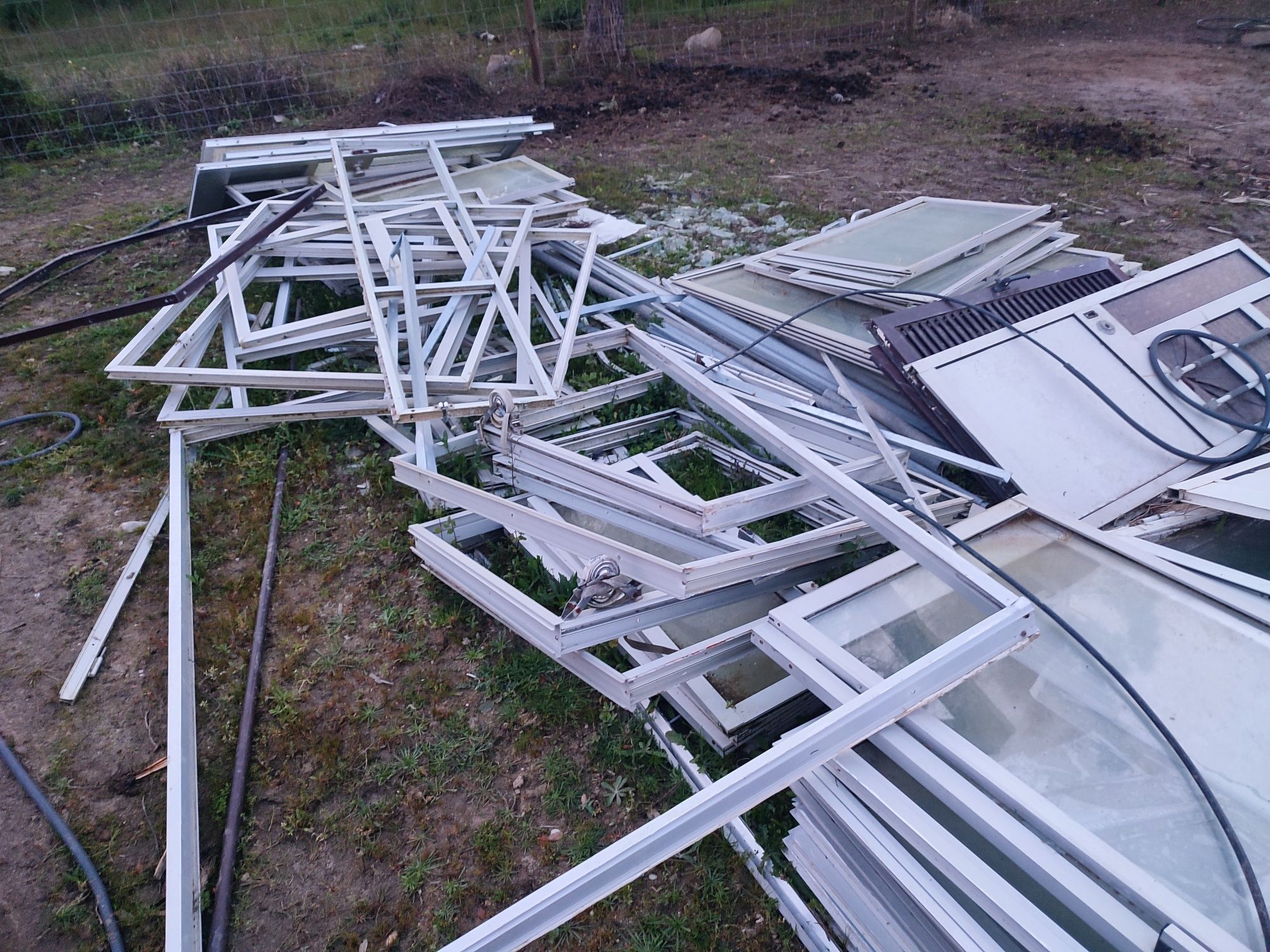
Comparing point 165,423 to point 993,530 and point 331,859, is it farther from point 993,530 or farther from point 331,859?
point 993,530

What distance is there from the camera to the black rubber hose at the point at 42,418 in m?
3.97

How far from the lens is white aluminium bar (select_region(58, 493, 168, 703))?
2895mm

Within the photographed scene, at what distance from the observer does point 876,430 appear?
3.19m

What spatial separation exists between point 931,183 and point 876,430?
4.73m

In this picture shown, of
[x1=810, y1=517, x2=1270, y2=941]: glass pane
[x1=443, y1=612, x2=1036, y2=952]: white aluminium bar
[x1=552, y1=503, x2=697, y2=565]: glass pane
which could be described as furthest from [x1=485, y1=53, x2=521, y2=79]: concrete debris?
[x1=443, y1=612, x2=1036, y2=952]: white aluminium bar

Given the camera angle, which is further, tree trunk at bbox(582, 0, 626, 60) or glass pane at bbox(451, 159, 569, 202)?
tree trunk at bbox(582, 0, 626, 60)

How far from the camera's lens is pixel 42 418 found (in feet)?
13.9

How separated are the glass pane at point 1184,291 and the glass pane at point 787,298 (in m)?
1.15

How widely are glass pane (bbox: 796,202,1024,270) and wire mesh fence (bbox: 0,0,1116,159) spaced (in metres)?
6.36

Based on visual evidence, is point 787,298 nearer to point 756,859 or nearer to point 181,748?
point 756,859

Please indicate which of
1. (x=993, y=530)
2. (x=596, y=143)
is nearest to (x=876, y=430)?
(x=993, y=530)

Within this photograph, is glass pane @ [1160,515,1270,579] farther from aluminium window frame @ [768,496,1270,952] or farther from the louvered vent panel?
the louvered vent panel

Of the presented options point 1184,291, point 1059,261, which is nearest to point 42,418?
point 1059,261

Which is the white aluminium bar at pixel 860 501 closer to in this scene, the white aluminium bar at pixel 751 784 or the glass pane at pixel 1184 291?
the white aluminium bar at pixel 751 784
